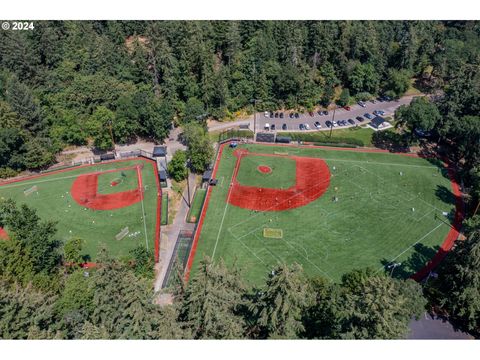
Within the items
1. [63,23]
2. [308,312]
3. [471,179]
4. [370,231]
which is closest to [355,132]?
[471,179]

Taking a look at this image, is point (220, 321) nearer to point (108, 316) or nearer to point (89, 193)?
point (108, 316)

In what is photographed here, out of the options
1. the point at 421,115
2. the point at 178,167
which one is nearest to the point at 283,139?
the point at 178,167

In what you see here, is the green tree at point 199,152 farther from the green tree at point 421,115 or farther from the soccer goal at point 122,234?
the green tree at point 421,115

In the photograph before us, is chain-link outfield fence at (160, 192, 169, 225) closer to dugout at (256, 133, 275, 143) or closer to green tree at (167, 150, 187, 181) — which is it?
green tree at (167, 150, 187, 181)

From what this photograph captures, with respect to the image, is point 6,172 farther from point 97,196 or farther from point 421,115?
point 421,115

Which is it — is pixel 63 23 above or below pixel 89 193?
above

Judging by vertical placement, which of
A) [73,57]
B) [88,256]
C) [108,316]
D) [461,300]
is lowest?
[88,256]

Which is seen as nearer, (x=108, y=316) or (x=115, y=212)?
(x=108, y=316)
